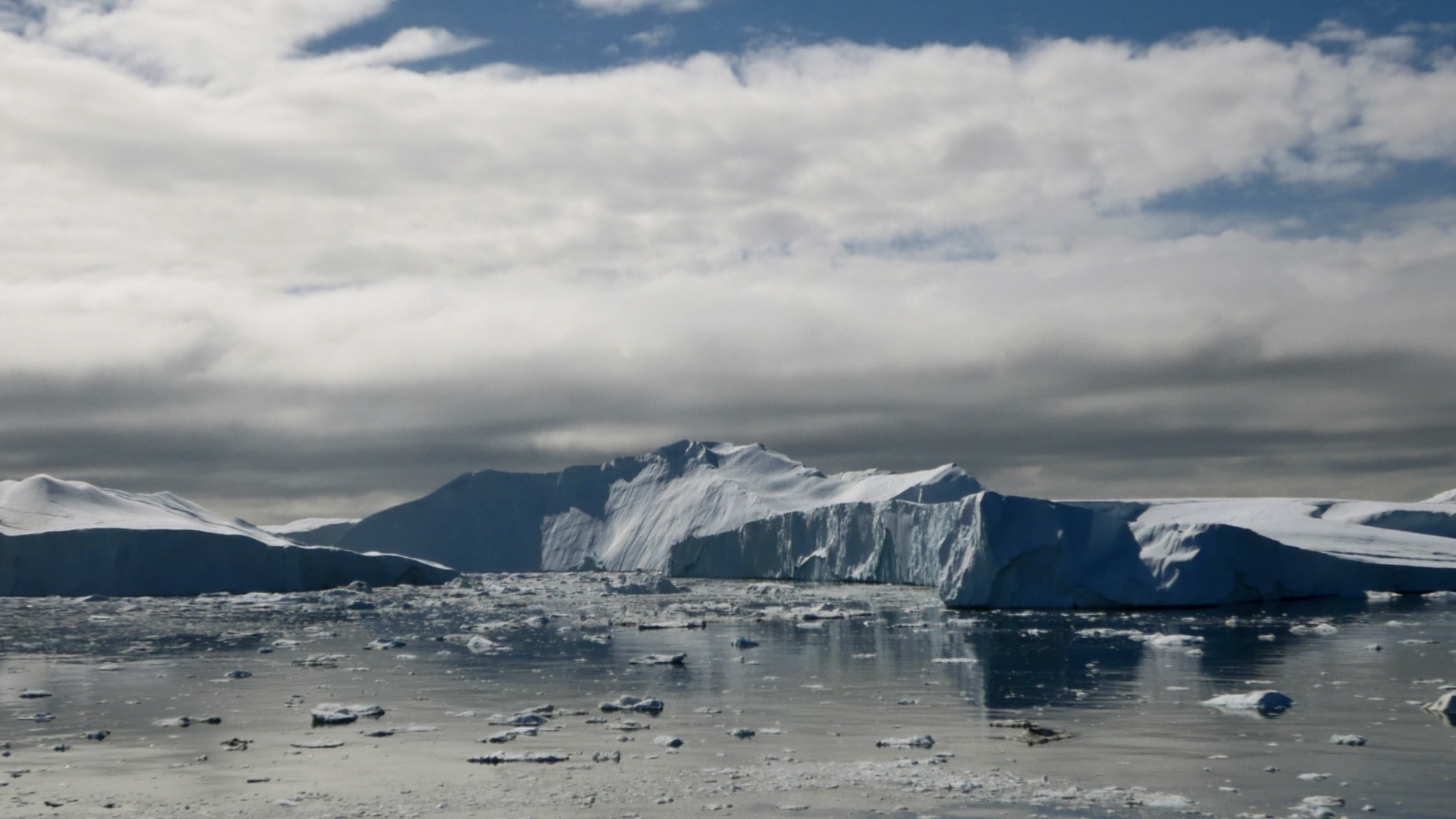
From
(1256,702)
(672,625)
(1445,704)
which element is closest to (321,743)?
(1256,702)


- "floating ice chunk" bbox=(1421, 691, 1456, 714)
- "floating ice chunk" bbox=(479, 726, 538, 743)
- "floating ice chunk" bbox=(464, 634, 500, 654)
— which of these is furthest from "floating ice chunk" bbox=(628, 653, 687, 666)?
"floating ice chunk" bbox=(1421, 691, 1456, 714)

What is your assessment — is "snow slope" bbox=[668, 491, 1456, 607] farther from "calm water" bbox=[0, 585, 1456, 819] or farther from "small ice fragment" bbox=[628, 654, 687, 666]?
"small ice fragment" bbox=[628, 654, 687, 666]

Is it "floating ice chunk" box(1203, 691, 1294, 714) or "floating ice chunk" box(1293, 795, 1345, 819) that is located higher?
"floating ice chunk" box(1203, 691, 1294, 714)

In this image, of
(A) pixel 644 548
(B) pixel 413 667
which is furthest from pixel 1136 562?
(A) pixel 644 548

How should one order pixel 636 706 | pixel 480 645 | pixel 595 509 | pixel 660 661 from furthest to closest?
pixel 595 509 < pixel 480 645 < pixel 660 661 < pixel 636 706

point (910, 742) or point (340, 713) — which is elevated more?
point (910, 742)

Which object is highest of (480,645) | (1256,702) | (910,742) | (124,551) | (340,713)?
(124,551)

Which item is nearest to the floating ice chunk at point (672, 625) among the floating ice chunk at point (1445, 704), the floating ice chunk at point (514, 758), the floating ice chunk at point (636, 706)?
the floating ice chunk at point (636, 706)

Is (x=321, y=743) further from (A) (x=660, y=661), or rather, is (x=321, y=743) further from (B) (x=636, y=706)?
(A) (x=660, y=661)
